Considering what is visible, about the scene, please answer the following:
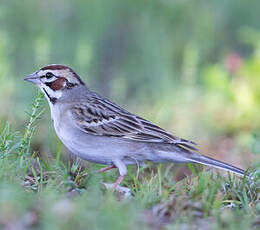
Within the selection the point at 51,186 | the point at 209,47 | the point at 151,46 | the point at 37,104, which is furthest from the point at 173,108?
the point at 51,186

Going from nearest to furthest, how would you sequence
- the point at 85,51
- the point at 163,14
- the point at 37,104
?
the point at 37,104 → the point at 85,51 → the point at 163,14

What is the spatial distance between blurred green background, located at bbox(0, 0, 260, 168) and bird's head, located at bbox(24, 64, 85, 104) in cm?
128

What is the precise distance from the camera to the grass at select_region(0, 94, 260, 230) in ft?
13.1

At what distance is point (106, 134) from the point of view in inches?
250

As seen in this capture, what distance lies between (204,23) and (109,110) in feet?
22.6

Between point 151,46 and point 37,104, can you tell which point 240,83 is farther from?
point 37,104

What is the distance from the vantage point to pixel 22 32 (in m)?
12.5

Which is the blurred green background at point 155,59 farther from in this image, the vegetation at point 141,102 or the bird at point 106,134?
the bird at point 106,134

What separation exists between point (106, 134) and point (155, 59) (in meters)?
5.24

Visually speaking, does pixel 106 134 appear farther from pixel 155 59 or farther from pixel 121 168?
pixel 155 59

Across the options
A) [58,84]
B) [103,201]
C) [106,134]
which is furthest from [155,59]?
[103,201]

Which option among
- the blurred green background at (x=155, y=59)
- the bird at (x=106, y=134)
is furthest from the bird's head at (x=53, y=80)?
the blurred green background at (x=155, y=59)

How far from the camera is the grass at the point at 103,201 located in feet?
13.1

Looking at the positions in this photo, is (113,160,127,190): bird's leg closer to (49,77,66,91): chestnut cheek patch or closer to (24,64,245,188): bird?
(24,64,245,188): bird
